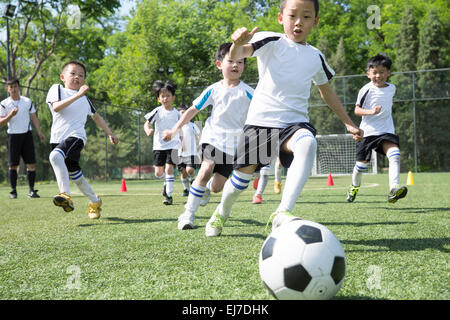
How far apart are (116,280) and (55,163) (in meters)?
2.72

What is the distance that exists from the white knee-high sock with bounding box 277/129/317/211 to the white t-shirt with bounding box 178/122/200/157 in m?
5.22

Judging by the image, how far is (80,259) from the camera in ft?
9.05

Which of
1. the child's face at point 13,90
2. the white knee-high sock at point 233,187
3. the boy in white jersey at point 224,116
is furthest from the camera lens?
the child's face at point 13,90

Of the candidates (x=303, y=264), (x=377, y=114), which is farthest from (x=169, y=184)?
(x=303, y=264)

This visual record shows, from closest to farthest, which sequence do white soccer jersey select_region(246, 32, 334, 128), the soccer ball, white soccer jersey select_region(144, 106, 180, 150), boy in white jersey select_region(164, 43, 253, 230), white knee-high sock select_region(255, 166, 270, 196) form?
the soccer ball → white soccer jersey select_region(246, 32, 334, 128) → boy in white jersey select_region(164, 43, 253, 230) → white knee-high sock select_region(255, 166, 270, 196) → white soccer jersey select_region(144, 106, 180, 150)

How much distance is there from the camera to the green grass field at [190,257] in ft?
6.56

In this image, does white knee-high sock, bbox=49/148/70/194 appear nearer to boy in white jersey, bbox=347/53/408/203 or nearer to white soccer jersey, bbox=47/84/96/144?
white soccer jersey, bbox=47/84/96/144

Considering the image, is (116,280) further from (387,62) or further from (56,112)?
(387,62)

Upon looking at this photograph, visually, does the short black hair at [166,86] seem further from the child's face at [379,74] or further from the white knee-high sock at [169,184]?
the child's face at [379,74]

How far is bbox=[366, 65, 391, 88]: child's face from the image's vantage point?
18.6ft

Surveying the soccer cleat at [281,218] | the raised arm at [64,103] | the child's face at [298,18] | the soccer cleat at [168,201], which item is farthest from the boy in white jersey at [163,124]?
the soccer cleat at [281,218]

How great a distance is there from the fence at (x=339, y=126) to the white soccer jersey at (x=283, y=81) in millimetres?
14989

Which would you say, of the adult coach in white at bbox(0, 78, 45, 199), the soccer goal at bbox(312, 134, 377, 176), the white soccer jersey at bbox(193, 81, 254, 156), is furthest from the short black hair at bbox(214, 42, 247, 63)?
the soccer goal at bbox(312, 134, 377, 176)

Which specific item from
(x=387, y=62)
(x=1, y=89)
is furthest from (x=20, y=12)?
(x=387, y=62)
